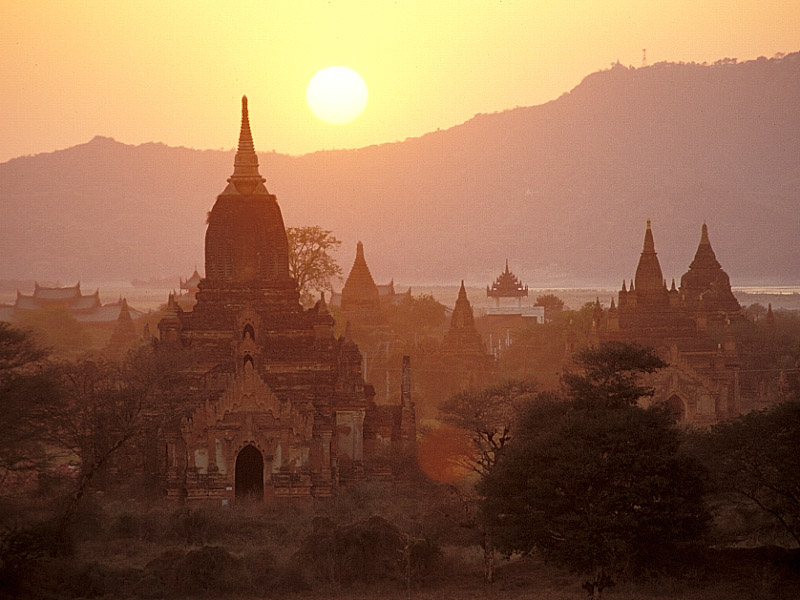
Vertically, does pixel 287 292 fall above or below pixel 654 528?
above

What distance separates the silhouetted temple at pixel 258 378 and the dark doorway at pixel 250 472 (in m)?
0.02

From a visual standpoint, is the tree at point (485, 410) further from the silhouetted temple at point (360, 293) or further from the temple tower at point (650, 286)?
the silhouetted temple at point (360, 293)

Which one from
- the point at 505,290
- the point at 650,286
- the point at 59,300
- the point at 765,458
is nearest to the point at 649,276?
the point at 650,286

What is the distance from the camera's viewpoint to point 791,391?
49.7 m

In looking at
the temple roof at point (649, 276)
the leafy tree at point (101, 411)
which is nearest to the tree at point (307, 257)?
the temple roof at point (649, 276)

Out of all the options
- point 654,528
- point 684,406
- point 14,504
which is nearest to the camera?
point 654,528

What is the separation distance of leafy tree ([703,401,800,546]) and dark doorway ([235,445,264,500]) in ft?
40.1

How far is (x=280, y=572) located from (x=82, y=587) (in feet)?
11.6

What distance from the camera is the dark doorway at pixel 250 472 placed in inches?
1287

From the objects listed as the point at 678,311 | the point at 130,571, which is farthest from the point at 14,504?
the point at 678,311

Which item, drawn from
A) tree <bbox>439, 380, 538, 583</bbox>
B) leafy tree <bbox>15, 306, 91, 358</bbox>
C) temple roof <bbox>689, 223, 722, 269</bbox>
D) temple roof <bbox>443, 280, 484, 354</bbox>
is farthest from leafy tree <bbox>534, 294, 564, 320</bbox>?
tree <bbox>439, 380, 538, 583</bbox>

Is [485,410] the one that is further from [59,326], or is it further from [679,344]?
[59,326]

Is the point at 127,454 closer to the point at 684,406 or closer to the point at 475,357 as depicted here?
the point at 684,406

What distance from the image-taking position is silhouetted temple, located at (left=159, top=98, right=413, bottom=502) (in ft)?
106
